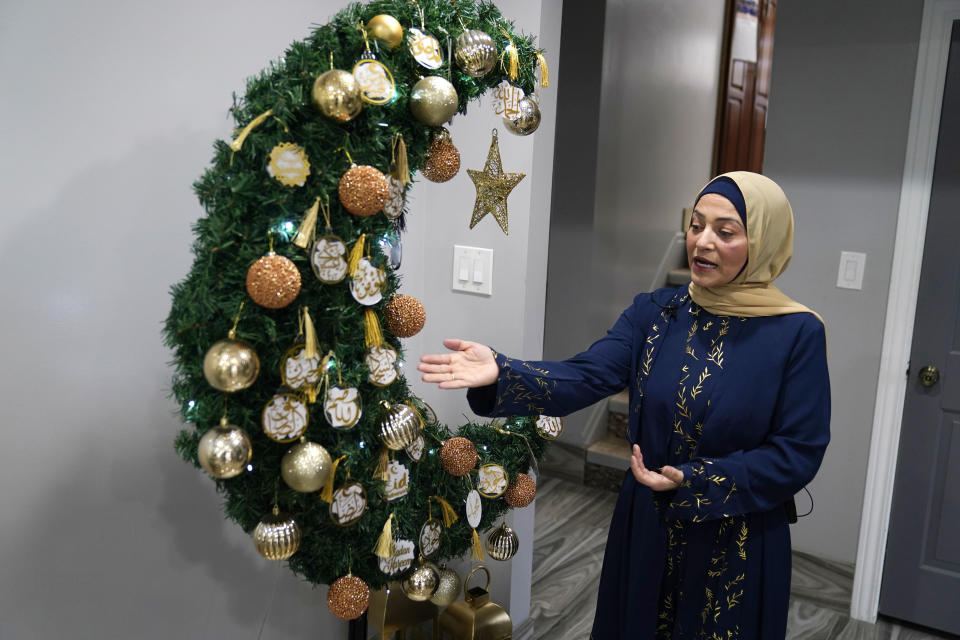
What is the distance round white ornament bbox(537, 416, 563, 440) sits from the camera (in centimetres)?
179

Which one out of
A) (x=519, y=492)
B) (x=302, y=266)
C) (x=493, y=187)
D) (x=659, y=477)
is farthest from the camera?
(x=493, y=187)

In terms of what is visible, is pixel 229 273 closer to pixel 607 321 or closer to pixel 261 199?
pixel 261 199

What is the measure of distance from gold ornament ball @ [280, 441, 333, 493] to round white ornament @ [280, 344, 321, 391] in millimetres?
101

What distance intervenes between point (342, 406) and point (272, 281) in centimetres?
25

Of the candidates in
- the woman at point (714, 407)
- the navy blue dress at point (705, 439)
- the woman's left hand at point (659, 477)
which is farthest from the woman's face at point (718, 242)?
the woman's left hand at point (659, 477)

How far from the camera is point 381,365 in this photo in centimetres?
131

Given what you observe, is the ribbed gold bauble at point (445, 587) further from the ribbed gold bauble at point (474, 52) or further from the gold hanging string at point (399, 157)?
the ribbed gold bauble at point (474, 52)

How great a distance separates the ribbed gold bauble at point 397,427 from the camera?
1.33 m

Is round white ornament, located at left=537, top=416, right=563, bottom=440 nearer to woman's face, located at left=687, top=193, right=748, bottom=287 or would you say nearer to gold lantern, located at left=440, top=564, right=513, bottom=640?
gold lantern, located at left=440, top=564, right=513, bottom=640

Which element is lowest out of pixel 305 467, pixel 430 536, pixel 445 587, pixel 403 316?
pixel 445 587

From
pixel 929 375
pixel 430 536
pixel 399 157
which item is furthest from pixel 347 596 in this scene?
pixel 929 375

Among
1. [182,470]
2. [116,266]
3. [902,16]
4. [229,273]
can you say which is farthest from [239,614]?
[902,16]

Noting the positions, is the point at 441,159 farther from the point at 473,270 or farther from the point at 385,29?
the point at 473,270

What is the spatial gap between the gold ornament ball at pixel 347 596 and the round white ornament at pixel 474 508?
298 mm
